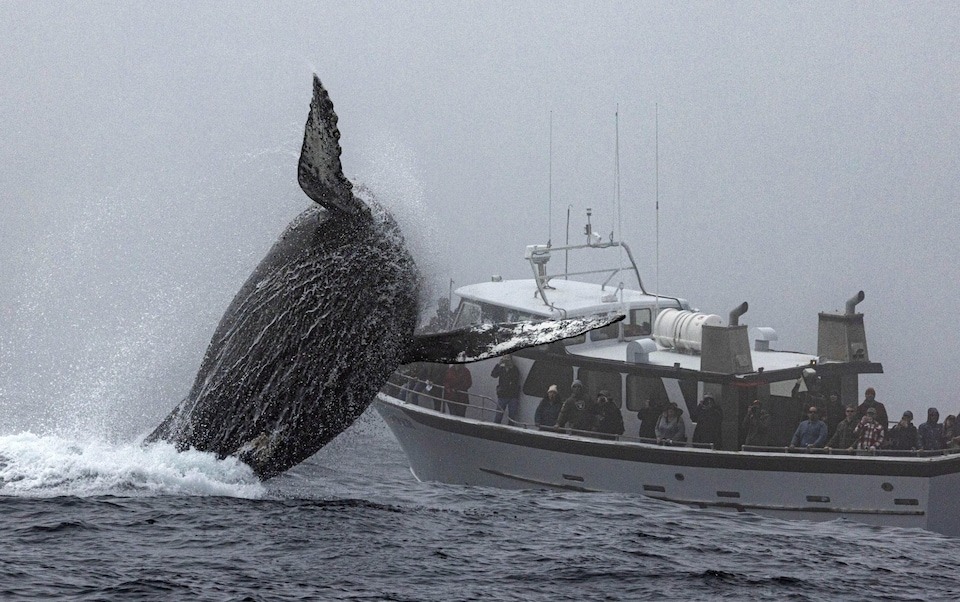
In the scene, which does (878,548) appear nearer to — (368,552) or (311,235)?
(368,552)

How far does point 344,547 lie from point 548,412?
860 centimetres

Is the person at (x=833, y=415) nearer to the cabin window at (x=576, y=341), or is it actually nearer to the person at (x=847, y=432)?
the person at (x=847, y=432)

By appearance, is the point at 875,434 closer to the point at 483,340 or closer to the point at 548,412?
the point at 548,412

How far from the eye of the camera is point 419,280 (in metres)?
10.4

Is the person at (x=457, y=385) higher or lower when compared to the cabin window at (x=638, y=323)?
lower

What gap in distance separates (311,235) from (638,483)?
8.76m

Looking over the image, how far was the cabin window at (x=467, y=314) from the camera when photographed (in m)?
20.7

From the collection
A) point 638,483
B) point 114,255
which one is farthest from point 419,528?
point 114,255

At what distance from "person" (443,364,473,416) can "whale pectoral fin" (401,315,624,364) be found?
8.66 metres

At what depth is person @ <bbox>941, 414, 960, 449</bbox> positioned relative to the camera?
16422mm

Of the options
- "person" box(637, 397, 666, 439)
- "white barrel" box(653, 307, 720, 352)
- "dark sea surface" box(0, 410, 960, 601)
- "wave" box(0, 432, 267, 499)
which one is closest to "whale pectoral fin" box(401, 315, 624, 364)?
"dark sea surface" box(0, 410, 960, 601)

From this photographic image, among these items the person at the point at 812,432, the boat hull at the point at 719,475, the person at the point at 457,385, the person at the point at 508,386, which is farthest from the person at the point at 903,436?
the person at the point at 457,385

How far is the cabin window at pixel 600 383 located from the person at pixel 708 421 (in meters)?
1.44

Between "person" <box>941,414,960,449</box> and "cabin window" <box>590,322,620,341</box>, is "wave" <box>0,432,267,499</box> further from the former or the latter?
"person" <box>941,414,960,449</box>
